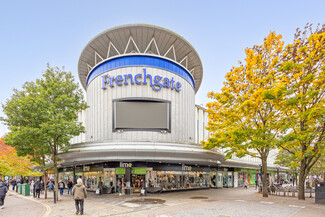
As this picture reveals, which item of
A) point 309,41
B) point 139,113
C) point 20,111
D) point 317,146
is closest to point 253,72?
point 309,41

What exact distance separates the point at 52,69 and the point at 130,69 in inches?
327

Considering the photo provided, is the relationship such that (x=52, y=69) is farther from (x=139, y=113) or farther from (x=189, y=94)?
(x=189, y=94)

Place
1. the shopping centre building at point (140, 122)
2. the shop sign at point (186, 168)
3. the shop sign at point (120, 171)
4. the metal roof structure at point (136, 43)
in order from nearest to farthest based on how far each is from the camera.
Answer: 1. the shopping centre building at point (140, 122)
2. the shop sign at point (120, 171)
3. the shop sign at point (186, 168)
4. the metal roof structure at point (136, 43)

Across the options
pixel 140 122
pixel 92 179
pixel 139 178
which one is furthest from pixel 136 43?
pixel 92 179

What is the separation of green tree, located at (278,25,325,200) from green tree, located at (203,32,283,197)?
1.04 meters

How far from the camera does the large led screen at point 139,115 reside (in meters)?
24.2

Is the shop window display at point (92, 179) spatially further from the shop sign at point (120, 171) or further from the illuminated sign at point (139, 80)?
the illuminated sign at point (139, 80)

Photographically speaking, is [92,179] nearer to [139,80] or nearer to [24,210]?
[24,210]

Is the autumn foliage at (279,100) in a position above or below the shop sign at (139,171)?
above

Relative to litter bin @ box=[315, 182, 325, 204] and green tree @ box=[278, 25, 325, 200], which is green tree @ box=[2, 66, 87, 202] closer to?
green tree @ box=[278, 25, 325, 200]

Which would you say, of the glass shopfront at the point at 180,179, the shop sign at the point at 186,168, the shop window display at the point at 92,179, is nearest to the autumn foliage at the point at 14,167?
the shop window display at the point at 92,179

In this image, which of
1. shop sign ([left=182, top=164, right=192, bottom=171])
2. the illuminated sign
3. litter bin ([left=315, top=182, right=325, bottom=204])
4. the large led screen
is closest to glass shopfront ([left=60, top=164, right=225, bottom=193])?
shop sign ([left=182, top=164, right=192, bottom=171])

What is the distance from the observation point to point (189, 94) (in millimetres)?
29250

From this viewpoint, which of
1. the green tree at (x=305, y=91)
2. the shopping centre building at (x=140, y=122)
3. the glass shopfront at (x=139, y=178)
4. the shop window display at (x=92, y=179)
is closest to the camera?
the green tree at (x=305, y=91)
